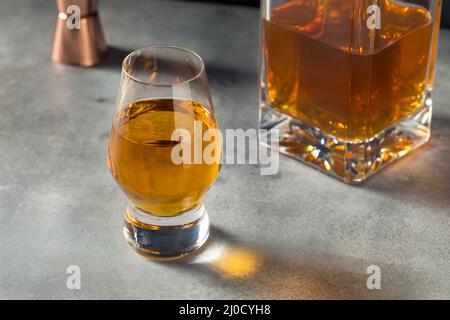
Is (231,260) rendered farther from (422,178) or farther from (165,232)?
(422,178)

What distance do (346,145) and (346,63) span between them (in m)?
0.09

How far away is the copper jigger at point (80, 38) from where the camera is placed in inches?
45.3

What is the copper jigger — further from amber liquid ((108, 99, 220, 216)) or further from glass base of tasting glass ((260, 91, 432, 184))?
amber liquid ((108, 99, 220, 216))

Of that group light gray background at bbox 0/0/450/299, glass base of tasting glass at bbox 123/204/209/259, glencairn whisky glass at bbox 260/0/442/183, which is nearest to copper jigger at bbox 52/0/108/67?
light gray background at bbox 0/0/450/299

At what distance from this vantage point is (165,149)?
0.76 metres

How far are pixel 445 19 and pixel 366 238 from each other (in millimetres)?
550

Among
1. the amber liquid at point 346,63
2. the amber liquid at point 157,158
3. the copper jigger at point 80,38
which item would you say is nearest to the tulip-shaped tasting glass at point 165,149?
the amber liquid at point 157,158

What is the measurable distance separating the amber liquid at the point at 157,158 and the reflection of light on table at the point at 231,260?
55 mm

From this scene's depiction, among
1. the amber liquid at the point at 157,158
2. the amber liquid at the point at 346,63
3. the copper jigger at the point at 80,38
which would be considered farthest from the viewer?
the copper jigger at the point at 80,38

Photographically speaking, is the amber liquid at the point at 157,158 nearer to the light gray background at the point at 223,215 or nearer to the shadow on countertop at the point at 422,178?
the light gray background at the point at 223,215

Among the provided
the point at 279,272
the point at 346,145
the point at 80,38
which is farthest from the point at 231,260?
the point at 80,38

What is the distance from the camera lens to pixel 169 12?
1.31m

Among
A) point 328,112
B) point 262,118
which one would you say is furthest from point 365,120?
point 262,118
